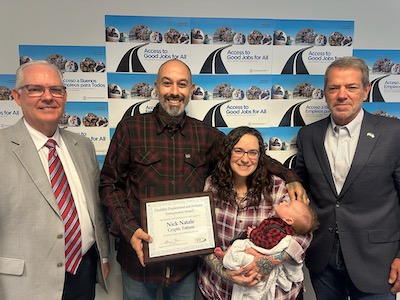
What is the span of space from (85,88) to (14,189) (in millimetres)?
928

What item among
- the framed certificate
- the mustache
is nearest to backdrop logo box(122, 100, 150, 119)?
the mustache

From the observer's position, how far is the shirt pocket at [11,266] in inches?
54.4

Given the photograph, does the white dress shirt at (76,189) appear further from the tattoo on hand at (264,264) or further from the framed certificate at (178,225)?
the tattoo on hand at (264,264)

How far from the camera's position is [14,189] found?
1.39 metres

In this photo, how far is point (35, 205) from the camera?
4.65ft

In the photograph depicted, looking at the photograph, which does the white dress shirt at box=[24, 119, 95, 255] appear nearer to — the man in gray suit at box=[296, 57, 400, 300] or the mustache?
the mustache

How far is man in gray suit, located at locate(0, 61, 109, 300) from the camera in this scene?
139 centimetres

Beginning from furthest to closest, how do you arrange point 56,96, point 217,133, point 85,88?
point 85,88
point 217,133
point 56,96

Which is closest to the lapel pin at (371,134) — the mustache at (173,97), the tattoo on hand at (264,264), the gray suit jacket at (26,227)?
the tattoo on hand at (264,264)

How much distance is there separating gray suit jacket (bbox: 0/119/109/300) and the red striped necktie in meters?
0.06

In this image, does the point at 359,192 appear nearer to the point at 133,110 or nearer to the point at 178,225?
the point at 178,225

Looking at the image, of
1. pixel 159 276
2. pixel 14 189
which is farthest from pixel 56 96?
pixel 159 276

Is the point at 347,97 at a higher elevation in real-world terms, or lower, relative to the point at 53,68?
lower

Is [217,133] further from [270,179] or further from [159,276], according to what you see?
[159,276]
